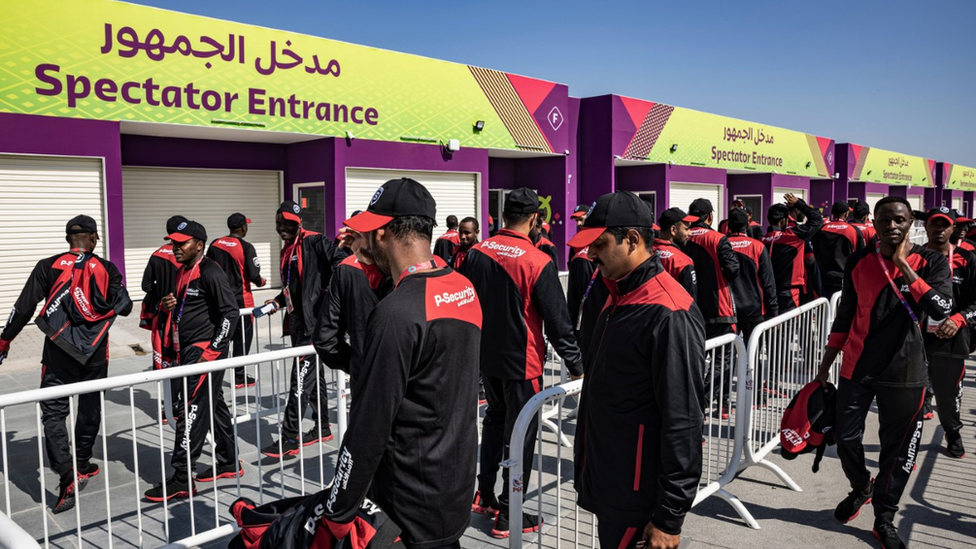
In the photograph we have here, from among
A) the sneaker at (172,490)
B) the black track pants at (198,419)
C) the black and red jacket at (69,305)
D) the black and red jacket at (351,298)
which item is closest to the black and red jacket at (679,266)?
the black and red jacket at (351,298)

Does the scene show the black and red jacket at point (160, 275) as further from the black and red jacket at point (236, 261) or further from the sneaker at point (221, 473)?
the sneaker at point (221, 473)

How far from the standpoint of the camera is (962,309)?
5453 millimetres

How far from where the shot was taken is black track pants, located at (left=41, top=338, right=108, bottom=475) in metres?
4.82

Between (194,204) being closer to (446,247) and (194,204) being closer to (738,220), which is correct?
(446,247)

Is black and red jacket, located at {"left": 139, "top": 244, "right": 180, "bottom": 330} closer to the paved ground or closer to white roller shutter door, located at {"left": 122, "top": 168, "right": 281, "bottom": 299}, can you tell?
the paved ground

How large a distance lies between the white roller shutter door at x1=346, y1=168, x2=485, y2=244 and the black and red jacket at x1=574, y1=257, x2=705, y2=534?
13.4 meters

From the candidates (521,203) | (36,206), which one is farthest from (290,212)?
(36,206)

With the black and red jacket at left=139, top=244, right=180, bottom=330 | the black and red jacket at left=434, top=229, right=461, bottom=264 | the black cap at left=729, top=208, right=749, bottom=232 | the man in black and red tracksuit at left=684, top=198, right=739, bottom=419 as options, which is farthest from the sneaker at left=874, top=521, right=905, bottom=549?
the black and red jacket at left=434, top=229, right=461, bottom=264

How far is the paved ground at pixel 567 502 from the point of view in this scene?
164 inches

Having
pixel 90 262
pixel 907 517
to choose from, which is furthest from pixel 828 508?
pixel 90 262

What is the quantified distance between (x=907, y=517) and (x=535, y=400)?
309 centimetres

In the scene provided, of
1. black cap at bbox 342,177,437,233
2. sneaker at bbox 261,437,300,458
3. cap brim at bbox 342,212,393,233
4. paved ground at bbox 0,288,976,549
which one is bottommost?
paved ground at bbox 0,288,976,549

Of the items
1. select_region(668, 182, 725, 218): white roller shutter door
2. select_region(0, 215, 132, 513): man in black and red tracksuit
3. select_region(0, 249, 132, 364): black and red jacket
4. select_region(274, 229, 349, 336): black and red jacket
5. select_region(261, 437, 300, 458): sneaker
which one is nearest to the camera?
select_region(0, 215, 132, 513): man in black and red tracksuit

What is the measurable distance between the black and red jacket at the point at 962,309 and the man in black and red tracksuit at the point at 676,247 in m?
1.87
